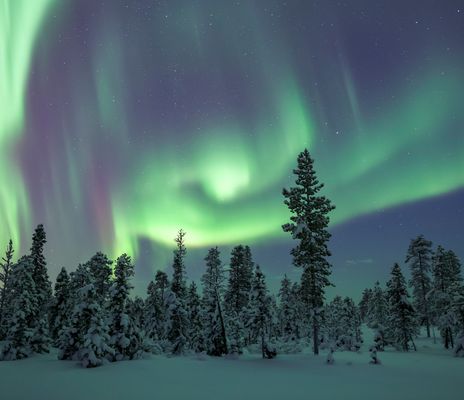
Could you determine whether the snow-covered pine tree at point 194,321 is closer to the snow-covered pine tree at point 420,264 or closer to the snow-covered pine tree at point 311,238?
the snow-covered pine tree at point 311,238

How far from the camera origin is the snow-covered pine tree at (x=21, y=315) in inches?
1478

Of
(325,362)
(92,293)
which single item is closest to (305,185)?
(325,362)

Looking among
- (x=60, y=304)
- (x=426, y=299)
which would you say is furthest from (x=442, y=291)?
(x=60, y=304)

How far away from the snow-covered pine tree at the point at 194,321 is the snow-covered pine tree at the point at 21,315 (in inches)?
664

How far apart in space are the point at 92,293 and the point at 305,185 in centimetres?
1991

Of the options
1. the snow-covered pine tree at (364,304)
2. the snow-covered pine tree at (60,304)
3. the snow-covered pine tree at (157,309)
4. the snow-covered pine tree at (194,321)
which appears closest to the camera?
the snow-covered pine tree at (194,321)

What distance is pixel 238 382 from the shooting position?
18438 mm

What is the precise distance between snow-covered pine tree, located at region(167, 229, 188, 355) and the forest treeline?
10cm

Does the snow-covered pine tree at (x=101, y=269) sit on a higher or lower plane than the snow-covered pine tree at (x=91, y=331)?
higher

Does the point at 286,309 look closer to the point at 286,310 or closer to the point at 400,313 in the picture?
the point at 286,310

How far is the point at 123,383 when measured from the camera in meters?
18.8

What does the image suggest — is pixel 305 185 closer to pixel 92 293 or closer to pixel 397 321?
pixel 92 293

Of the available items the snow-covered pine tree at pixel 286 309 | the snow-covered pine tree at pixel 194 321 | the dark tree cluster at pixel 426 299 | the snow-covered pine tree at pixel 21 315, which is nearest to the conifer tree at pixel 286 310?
the snow-covered pine tree at pixel 286 309

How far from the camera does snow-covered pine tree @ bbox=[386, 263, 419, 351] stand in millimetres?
45625
